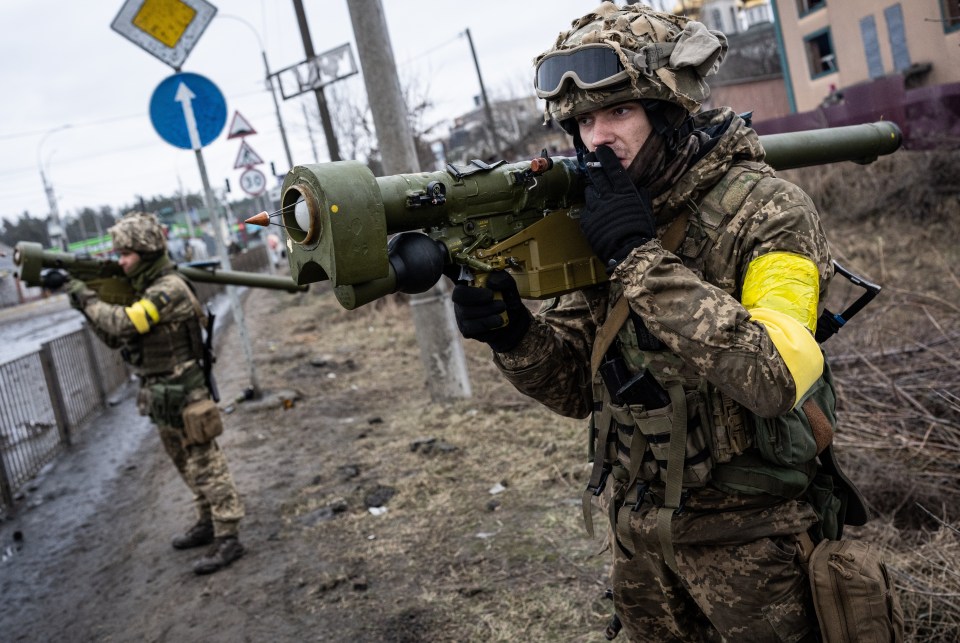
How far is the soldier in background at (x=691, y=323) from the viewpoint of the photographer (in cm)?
187

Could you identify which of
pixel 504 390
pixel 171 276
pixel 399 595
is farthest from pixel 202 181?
pixel 399 595

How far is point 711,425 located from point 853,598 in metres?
0.54

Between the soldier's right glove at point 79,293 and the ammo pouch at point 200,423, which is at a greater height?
the soldier's right glove at point 79,293

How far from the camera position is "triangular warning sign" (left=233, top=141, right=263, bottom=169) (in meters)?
13.1

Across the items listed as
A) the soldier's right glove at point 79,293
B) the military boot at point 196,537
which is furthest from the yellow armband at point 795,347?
the soldier's right glove at point 79,293

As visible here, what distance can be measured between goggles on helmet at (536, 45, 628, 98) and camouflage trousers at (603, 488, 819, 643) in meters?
1.15

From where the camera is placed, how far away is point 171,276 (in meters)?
5.38

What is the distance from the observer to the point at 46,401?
8375 millimetres

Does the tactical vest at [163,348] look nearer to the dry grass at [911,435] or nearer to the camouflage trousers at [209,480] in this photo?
the camouflage trousers at [209,480]

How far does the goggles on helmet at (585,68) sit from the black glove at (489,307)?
55cm

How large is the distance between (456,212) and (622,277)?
496mm

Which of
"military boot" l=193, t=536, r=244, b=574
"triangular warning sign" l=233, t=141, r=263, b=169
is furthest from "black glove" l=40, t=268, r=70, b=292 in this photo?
"triangular warning sign" l=233, t=141, r=263, b=169

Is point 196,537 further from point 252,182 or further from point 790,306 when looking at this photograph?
point 252,182

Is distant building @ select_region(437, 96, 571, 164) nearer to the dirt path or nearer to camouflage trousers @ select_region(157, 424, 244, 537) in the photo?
the dirt path
